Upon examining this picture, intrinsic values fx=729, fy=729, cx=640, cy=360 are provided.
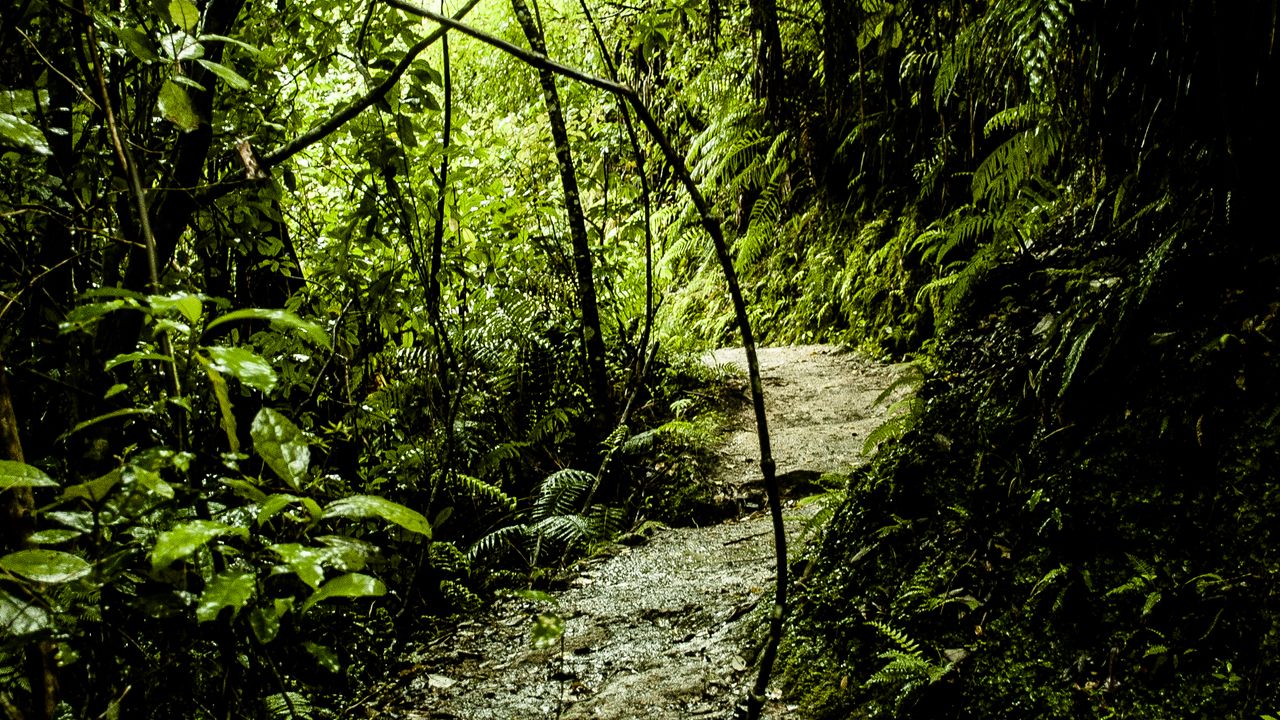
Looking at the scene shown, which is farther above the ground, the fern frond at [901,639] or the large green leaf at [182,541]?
the large green leaf at [182,541]

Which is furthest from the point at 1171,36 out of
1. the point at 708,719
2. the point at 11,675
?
the point at 11,675

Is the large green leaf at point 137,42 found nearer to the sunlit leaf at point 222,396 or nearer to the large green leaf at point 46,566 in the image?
the sunlit leaf at point 222,396

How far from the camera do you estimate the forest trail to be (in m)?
2.62

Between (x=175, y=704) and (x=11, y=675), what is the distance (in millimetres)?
1072

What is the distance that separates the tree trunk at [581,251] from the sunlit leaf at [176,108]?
3.08 meters

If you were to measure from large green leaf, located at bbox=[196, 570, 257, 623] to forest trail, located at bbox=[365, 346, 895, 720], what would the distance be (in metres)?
1.12

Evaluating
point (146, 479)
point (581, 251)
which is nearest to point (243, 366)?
point (146, 479)

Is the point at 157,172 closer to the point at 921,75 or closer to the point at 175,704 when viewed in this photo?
the point at 175,704

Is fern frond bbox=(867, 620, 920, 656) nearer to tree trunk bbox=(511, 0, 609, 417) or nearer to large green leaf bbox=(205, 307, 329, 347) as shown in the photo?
large green leaf bbox=(205, 307, 329, 347)

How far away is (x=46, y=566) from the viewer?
124 centimetres

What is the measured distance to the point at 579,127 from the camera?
7.69 m

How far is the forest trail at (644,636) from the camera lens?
262cm

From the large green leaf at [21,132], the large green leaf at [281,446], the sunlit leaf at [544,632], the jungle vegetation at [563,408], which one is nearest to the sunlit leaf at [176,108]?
the jungle vegetation at [563,408]

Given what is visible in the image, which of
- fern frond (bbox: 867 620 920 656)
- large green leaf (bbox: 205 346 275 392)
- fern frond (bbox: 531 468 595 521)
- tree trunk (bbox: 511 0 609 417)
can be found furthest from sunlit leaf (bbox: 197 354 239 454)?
tree trunk (bbox: 511 0 609 417)
